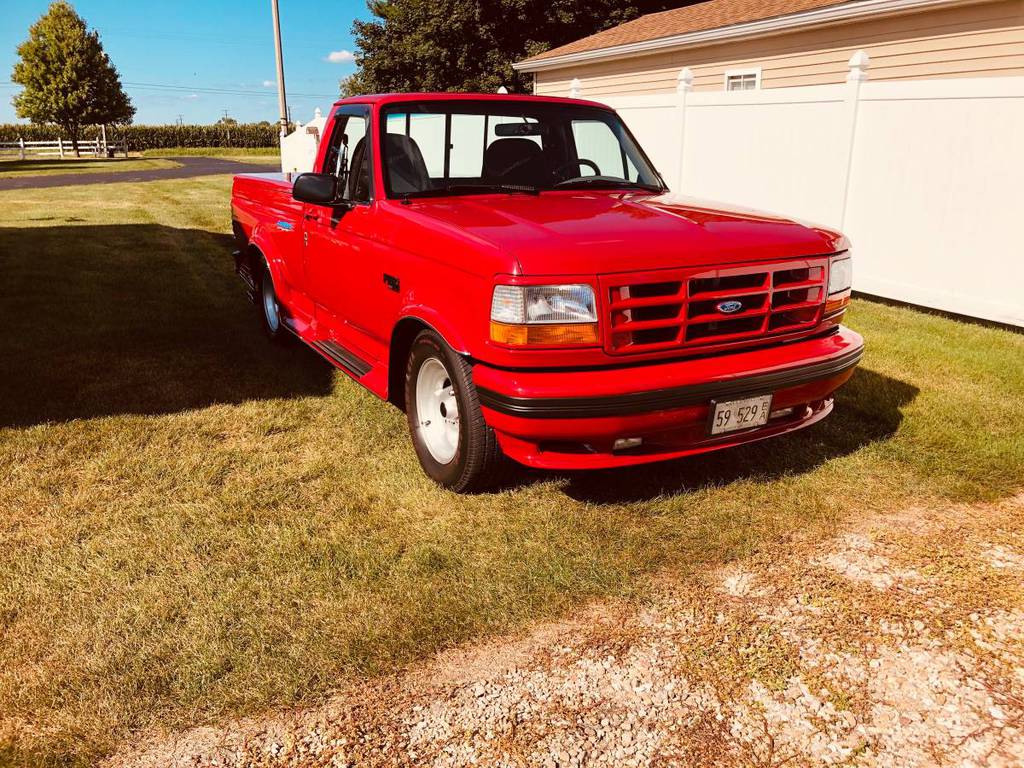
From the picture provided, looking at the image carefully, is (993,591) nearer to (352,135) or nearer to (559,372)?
(559,372)

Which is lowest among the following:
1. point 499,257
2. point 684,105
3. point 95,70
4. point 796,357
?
point 796,357

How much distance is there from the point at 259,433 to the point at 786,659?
10.5 feet

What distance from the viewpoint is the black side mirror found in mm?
4277

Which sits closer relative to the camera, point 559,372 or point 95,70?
point 559,372

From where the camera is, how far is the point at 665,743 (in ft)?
7.62

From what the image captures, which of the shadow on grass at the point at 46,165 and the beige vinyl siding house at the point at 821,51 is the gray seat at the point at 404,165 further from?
the shadow on grass at the point at 46,165

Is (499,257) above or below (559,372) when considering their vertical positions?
above

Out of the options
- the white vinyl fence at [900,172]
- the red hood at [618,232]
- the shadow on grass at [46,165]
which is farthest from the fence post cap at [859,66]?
the shadow on grass at [46,165]

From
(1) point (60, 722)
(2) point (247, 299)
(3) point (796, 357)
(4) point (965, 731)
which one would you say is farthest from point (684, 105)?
(1) point (60, 722)

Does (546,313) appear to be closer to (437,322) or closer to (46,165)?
(437,322)

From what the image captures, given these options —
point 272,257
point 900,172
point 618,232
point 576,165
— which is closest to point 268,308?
point 272,257

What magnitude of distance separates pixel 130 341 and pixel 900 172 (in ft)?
24.0

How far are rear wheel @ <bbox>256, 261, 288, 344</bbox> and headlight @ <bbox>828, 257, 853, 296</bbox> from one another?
4124 mm

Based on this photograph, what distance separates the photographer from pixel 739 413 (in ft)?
11.1
